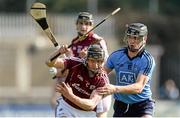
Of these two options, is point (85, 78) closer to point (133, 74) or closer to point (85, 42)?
point (133, 74)

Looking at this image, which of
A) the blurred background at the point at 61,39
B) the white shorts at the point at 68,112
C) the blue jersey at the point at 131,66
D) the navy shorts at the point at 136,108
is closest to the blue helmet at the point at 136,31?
the blue jersey at the point at 131,66

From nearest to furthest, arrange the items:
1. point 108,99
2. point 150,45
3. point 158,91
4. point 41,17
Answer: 1. point 41,17
2. point 108,99
3. point 158,91
4. point 150,45

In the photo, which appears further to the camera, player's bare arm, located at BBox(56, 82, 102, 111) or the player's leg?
the player's leg

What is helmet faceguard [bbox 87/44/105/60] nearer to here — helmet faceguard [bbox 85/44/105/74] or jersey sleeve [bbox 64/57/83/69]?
helmet faceguard [bbox 85/44/105/74]

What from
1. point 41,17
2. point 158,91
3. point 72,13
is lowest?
point 158,91

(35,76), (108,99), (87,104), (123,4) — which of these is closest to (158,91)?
(35,76)

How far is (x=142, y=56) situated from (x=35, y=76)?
30.2m

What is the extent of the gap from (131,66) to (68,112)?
1.07 metres

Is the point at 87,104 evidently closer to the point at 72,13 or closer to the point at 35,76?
the point at 35,76

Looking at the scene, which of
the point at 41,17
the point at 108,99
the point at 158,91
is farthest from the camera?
the point at 158,91

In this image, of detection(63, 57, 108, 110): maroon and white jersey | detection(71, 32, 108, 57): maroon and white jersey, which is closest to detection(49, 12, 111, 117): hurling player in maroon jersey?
detection(71, 32, 108, 57): maroon and white jersey

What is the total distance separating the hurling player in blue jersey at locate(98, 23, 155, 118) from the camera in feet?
34.3

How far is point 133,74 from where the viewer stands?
10758 millimetres

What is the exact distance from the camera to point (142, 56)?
35.3 feet
